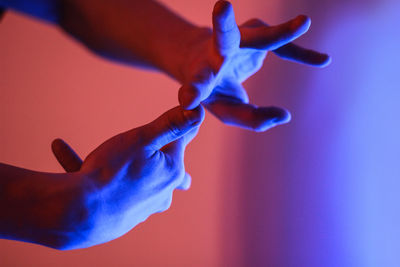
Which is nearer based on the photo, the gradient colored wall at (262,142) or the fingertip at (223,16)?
the fingertip at (223,16)

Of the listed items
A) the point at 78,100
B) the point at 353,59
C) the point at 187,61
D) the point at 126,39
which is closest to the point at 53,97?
the point at 78,100

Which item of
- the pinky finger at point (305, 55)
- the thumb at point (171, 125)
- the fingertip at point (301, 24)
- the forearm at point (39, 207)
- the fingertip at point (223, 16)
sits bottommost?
the forearm at point (39, 207)

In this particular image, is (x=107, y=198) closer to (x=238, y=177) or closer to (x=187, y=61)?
(x=187, y=61)

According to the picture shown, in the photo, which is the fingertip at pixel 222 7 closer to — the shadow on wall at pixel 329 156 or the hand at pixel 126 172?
the hand at pixel 126 172

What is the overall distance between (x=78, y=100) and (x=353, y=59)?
1.04 meters

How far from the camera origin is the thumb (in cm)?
47

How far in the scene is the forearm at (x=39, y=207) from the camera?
441 mm

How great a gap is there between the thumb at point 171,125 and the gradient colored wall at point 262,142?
57 cm

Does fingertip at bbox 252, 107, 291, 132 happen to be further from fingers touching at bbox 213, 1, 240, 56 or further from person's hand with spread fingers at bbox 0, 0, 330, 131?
fingers touching at bbox 213, 1, 240, 56

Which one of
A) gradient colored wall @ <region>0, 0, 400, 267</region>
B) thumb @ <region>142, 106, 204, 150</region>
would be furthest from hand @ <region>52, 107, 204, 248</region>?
gradient colored wall @ <region>0, 0, 400, 267</region>

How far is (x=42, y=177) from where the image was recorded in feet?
1.52

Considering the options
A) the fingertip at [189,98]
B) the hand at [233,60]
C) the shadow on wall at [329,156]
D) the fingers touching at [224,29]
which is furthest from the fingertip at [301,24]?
the shadow on wall at [329,156]

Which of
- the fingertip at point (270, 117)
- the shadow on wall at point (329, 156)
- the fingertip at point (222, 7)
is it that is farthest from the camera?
the shadow on wall at point (329, 156)

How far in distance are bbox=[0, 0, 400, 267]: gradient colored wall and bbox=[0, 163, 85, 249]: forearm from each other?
649mm
